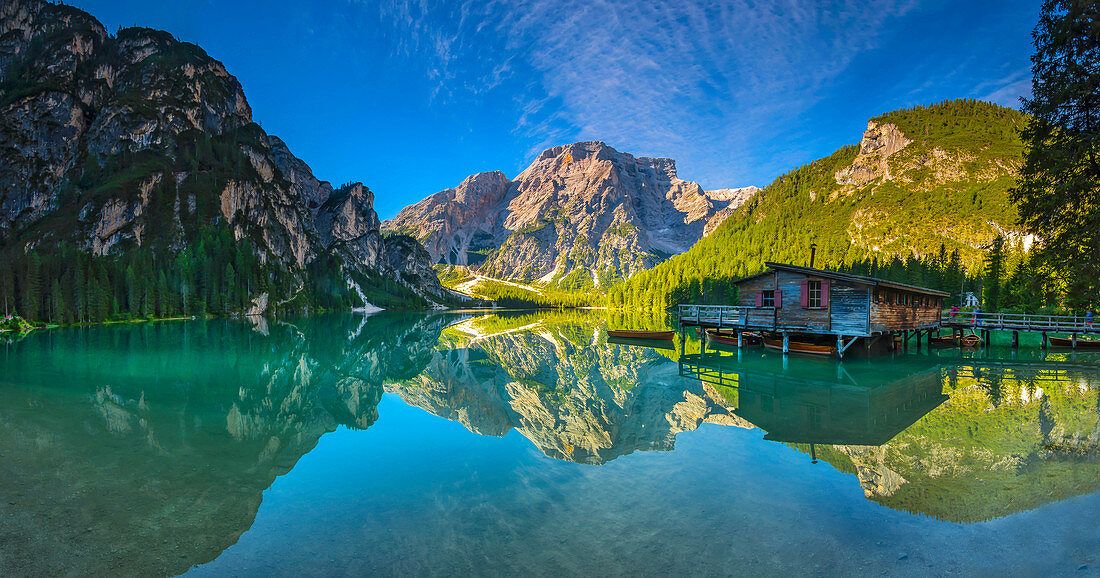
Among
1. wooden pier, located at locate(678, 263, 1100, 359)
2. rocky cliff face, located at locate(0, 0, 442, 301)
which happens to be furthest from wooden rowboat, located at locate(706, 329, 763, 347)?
rocky cliff face, located at locate(0, 0, 442, 301)

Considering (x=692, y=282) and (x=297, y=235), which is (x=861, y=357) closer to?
(x=692, y=282)

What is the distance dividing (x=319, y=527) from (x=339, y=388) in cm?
1691

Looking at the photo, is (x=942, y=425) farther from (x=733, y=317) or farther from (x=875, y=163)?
Answer: (x=875, y=163)

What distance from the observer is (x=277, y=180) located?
192250mm

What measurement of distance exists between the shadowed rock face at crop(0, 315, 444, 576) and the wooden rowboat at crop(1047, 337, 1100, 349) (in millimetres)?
58623

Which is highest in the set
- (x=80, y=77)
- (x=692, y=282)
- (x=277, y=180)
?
(x=80, y=77)

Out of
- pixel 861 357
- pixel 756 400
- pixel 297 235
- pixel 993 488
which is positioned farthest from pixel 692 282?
pixel 297 235

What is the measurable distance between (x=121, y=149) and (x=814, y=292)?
193 metres

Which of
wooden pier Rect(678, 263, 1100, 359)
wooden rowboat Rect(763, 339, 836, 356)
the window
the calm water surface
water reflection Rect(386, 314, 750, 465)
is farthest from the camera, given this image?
wooden rowboat Rect(763, 339, 836, 356)

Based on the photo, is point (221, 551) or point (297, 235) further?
point (297, 235)

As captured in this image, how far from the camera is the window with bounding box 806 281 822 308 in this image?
1395 inches

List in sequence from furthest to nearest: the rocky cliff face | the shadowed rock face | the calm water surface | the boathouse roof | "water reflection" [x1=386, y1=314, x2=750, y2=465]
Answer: the rocky cliff face → the boathouse roof → "water reflection" [x1=386, y1=314, x2=750, y2=465] → the shadowed rock face → the calm water surface

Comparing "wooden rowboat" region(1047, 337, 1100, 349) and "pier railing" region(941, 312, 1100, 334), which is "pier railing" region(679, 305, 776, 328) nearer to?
"pier railing" region(941, 312, 1100, 334)

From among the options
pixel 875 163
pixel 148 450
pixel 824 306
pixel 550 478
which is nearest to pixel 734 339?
pixel 824 306
